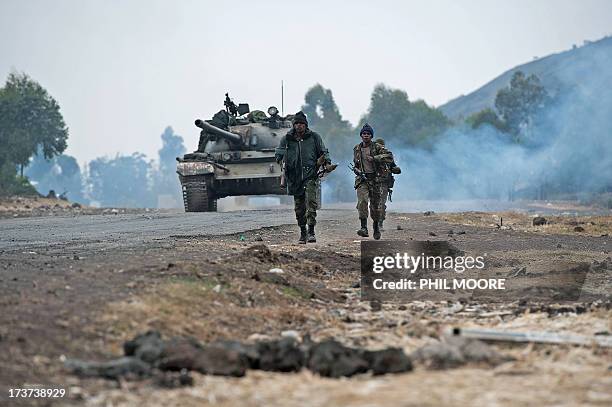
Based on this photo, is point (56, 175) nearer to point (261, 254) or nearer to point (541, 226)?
point (541, 226)

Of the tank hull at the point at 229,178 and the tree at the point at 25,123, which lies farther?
the tree at the point at 25,123

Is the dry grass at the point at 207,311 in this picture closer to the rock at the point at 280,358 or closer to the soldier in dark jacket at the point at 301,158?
the rock at the point at 280,358

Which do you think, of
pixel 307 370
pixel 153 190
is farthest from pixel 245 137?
pixel 153 190

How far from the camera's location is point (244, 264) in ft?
32.7

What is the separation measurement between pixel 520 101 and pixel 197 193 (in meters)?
55.3

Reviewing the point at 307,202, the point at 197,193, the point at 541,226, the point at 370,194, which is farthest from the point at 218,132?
the point at 307,202

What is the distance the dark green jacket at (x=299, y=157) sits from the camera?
1359cm

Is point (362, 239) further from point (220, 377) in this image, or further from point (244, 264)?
point (220, 377)

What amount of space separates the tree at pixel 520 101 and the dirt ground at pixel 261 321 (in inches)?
2645

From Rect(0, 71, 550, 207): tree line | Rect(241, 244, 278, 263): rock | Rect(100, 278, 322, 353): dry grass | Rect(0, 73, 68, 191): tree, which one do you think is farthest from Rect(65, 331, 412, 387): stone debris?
Rect(0, 73, 68, 191): tree

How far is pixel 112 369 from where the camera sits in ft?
17.8

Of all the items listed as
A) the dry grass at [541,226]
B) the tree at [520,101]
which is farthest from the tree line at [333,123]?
the dry grass at [541,226]

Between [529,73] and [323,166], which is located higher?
[529,73]

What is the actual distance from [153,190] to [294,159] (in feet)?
466
